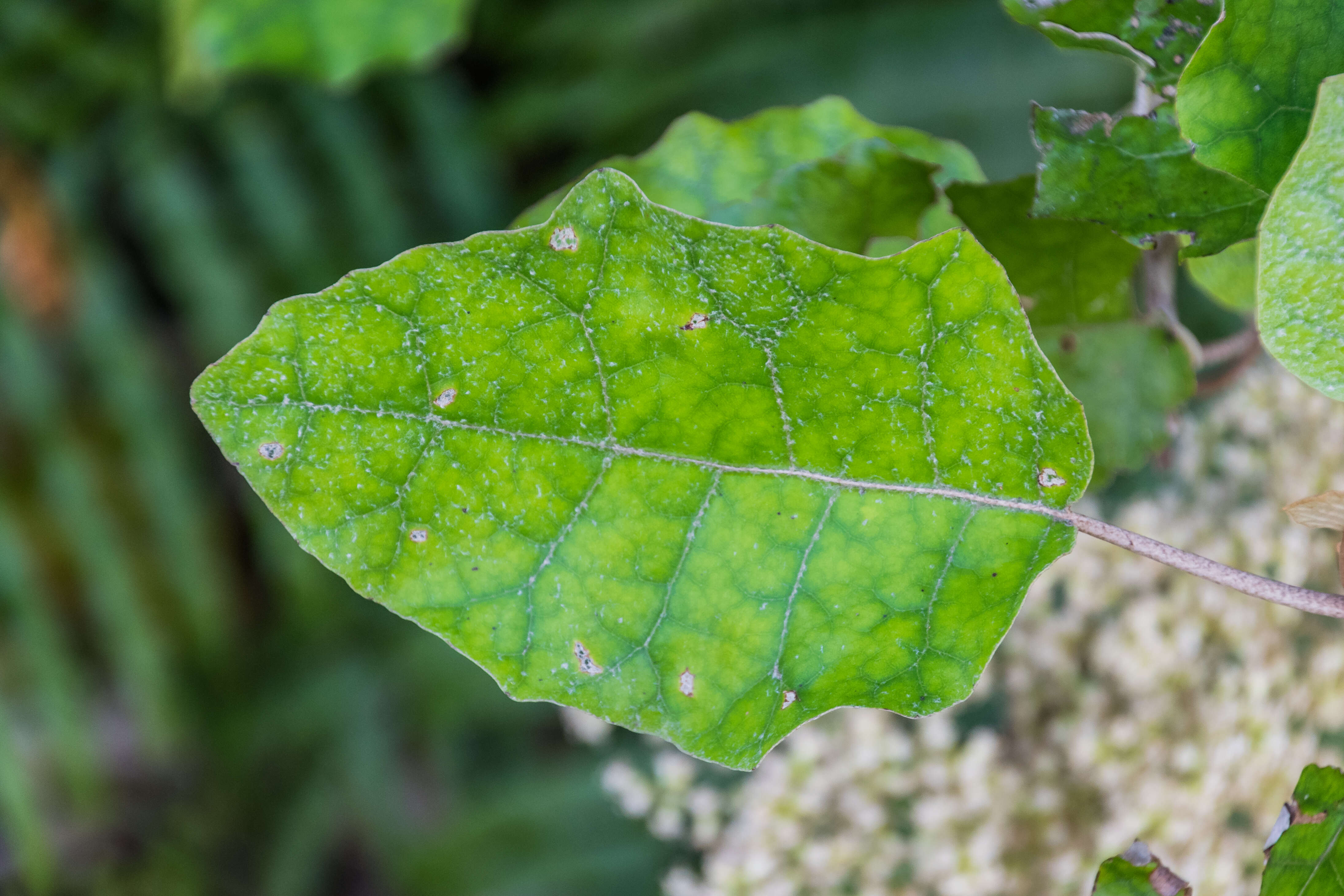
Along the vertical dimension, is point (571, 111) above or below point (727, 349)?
below

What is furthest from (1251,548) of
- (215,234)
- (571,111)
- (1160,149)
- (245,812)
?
(245,812)

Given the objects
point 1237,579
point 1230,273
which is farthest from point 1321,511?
point 1230,273

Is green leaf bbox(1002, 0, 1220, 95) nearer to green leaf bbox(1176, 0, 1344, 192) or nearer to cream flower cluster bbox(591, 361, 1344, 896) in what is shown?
green leaf bbox(1176, 0, 1344, 192)

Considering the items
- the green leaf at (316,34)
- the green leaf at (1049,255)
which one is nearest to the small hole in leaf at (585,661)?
the green leaf at (1049,255)

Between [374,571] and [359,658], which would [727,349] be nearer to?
[374,571]

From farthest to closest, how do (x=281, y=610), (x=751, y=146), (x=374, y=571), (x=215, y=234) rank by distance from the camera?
(x=281, y=610)
(x=215, y=234)
(x=751, y=146)
(x=374, y=571)

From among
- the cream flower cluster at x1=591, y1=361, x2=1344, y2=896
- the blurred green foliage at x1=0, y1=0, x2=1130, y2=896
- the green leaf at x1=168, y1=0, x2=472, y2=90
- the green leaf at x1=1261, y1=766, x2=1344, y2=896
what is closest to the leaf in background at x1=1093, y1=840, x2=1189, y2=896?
the green leaf at x1=1261, y1=766, x2=1344, y2=896

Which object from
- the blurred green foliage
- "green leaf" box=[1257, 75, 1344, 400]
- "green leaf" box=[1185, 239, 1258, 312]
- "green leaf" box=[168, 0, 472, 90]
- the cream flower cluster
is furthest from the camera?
the blurred green foliage
